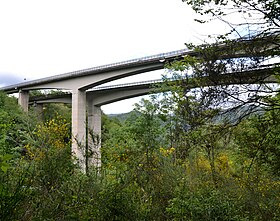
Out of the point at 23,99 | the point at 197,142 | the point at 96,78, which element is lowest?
the point at 197,142

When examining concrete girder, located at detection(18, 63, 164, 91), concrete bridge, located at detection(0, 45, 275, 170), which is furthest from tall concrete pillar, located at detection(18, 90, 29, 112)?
concrete girder, located at detection(18, 63, 164, 91)

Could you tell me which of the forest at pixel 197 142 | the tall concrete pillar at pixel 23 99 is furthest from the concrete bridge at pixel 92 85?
the forest at pixel 197 142

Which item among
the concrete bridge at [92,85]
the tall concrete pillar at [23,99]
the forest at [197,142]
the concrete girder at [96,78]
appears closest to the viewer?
the forest at [197,142]

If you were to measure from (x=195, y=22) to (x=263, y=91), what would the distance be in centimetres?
135

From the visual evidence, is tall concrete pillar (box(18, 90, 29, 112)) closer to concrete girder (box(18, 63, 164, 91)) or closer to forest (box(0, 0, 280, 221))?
concrete girder (box(18, 63, 164, 91))

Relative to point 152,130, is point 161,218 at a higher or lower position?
lower

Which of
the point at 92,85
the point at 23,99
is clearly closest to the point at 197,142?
the point at 92,85

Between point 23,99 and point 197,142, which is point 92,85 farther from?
point 197,142

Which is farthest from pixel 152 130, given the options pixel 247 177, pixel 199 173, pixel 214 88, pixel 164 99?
pixel 164 99

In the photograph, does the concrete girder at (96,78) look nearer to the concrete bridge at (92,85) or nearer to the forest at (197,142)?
the concrete bridge at (92,85)

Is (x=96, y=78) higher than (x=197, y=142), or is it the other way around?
(x=96, y=78)

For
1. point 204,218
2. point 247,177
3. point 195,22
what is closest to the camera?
point 204,218

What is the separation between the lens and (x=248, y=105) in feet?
15.3

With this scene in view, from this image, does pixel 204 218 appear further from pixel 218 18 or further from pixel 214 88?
pixel 218 18
